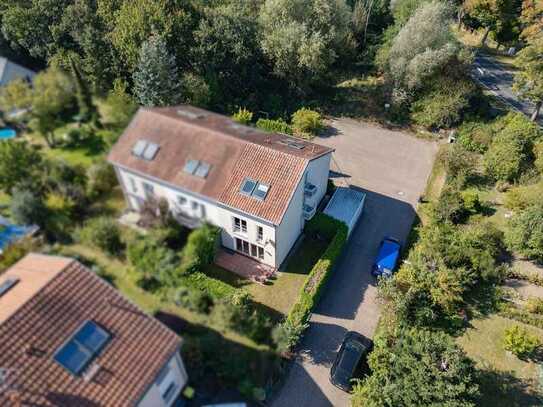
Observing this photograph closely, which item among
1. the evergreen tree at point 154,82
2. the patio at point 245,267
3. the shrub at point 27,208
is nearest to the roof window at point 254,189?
the patio at point 245,267

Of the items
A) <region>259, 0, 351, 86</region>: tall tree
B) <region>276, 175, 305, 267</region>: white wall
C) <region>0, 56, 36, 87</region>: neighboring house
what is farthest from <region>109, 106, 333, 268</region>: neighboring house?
<region>259, 0, 351, 86</region>: tall tree

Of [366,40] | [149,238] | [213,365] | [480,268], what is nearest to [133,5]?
[149,238]

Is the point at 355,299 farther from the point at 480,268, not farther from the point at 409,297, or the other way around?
the point at 480,268

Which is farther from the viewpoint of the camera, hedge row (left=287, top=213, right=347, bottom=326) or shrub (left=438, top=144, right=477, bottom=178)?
shrub (left=438, top=144, right=477, bottom=178)

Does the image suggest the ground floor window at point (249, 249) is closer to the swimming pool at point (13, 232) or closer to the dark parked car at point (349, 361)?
the dark parked car at point (349, 361)

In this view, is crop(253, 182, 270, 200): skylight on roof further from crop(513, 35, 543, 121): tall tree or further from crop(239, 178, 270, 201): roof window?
crop(513, 35, 543, 121): tall tree

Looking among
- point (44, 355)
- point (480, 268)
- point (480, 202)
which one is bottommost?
point (44, 355)
